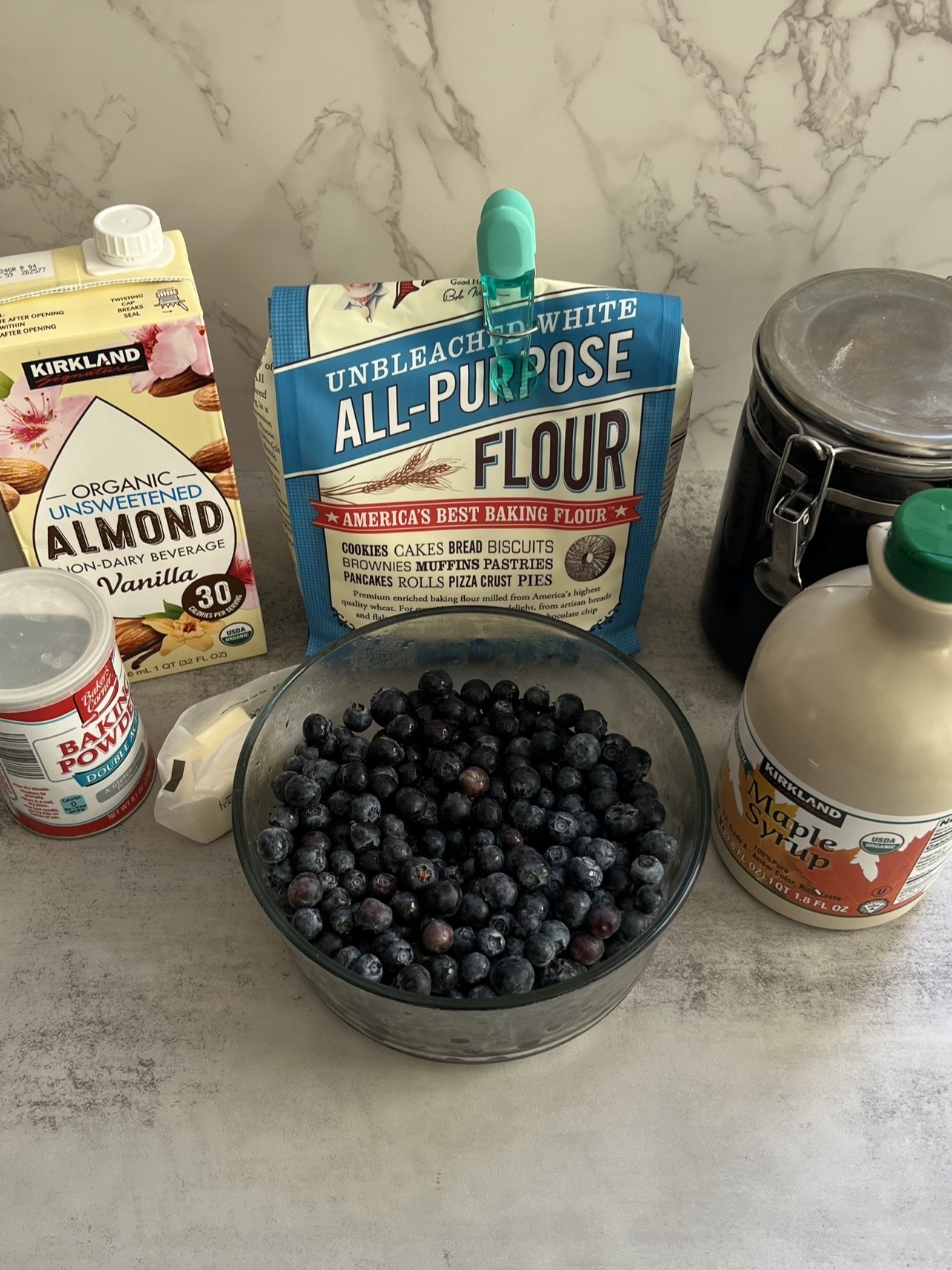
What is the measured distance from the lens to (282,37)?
33.6 inches

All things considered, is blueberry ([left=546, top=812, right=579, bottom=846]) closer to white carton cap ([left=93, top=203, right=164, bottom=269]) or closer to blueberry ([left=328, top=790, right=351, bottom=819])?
blueberry ([left=328, top=790, right=351, bottom=819])

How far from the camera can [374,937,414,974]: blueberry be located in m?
0.70

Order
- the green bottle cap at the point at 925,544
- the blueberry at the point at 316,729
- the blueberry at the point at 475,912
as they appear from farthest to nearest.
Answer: the blueberry at the point at 316,729 < the blueberry at the point at 475,912 < the green bottle cap at the point at 925,544

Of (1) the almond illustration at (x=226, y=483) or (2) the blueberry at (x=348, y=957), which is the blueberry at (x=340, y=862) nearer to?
(2) the blueberry at (x=348, y=957)

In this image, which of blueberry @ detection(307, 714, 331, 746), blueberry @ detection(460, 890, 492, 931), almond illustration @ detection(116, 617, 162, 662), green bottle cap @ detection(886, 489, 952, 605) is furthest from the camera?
almond illustration @ detection(116, 617, 162, 662)

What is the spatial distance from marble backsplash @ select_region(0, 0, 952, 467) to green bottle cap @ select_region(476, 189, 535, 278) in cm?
16

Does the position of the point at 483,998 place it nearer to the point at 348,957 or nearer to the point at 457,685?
the point at 348,957

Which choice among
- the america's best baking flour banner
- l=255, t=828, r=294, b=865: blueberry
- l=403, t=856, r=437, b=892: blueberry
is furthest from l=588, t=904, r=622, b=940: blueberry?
the america's best baking flour banner

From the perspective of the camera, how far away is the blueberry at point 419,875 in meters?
0.74

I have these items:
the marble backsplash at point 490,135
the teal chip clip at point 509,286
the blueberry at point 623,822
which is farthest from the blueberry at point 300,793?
the marble backsplash at point 490,135

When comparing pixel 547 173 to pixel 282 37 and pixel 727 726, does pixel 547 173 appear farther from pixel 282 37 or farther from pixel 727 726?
pixel 727 726

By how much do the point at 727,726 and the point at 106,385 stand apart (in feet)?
1.84

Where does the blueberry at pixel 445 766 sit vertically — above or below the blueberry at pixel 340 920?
above

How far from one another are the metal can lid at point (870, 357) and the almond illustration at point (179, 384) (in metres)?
0.40
